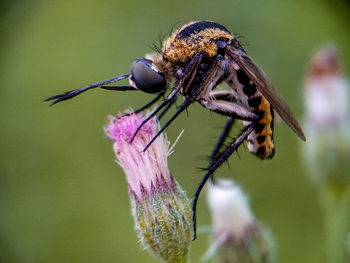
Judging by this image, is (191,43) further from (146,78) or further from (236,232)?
(236,232)

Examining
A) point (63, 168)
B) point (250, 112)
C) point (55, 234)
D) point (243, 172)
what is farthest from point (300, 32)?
point (250, 112)

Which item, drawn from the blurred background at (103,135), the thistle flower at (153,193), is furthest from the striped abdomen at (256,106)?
the blurred background at (103,135)

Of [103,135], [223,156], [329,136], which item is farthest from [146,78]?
[103,135]

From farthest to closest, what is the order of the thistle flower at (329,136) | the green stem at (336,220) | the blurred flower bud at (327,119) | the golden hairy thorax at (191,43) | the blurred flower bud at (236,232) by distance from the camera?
the blurred flower bud at (327,119), the thistle flower at (329,136), the blurred flower bud at (236,232), the green stem at (336,220), the golden hairy thorax at (191,43)

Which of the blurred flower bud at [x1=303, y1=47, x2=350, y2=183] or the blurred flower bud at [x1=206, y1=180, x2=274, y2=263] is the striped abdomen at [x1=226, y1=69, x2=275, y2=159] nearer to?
the blurred flower bud at [x1=206, y1=180, x2=274, y2=263]

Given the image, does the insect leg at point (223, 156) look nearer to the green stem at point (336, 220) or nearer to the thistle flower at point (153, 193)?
the thistle flower at point (153, 193)

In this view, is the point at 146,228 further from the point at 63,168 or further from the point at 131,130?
the point at 63,168
